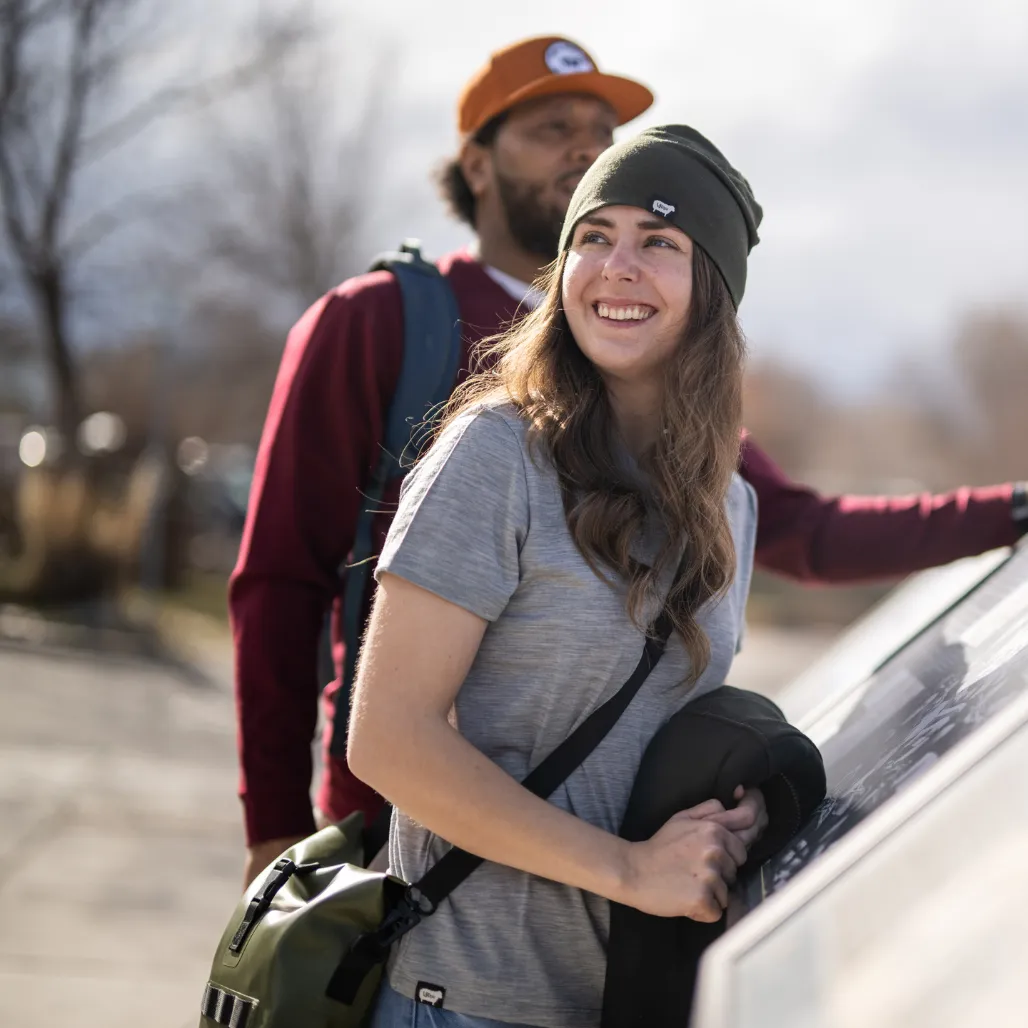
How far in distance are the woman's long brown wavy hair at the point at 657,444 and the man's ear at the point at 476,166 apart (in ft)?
3.00

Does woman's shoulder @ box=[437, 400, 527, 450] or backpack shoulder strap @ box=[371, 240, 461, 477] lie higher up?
backpack shoulder strap @ box=[371, 240, 461, 477]

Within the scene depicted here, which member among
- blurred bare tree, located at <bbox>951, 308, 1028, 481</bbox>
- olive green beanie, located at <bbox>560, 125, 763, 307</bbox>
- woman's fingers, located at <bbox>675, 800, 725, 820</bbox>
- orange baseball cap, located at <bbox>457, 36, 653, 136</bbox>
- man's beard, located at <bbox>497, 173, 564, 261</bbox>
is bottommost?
woman's fingers, located at <bbox>675, 800, 725, 820</bbox>

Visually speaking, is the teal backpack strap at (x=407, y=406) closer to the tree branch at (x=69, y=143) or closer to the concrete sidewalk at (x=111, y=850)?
the concrete sidewalk at (x=111, y=850)

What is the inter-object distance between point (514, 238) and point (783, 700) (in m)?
1.13

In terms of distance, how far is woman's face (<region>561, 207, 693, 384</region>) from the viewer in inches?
70.8

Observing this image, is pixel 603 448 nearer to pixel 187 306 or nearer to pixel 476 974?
pixel 476 974

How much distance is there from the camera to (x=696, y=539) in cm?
174

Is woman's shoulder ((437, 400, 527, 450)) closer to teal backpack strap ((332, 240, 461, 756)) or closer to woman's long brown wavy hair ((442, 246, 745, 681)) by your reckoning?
woman's long brown wavy hair ((442, 246, 745, 681))

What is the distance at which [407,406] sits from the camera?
2396 millimetres

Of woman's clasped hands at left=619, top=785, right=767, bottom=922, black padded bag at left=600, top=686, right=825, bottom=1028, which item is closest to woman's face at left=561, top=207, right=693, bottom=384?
black padded bag at left=600, top=686, right=825, bottom=1028

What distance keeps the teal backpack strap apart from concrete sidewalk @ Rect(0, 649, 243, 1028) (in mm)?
2387

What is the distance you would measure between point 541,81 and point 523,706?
1482 millimetres

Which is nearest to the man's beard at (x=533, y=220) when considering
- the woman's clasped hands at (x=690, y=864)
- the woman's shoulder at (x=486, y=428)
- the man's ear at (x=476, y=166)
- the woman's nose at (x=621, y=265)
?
the man's ear at (x=476, y=166)

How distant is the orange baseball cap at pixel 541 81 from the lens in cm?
268
